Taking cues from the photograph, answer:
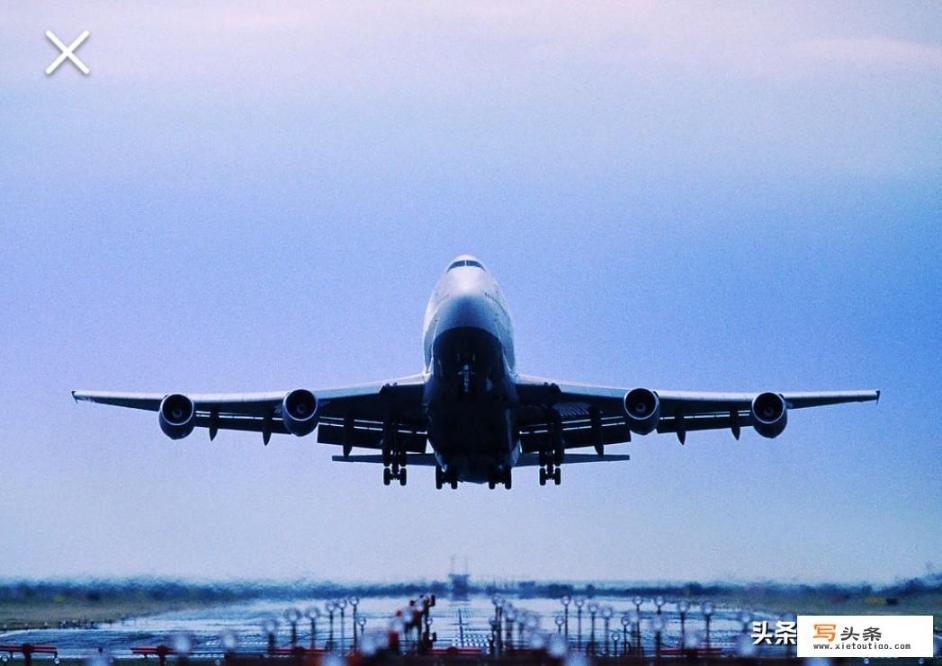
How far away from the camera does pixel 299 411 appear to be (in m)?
39.7

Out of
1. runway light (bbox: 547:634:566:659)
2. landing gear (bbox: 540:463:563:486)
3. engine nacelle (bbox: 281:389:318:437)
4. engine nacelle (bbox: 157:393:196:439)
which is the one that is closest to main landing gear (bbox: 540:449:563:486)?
landing gear (bbox: 540:463:563:486)

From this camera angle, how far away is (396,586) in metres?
45.3

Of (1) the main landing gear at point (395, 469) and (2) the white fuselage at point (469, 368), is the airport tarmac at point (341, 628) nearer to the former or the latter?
(1) the main landing gear at point (395, 469)

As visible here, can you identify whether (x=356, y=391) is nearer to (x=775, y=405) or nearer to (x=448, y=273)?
(x=448, y=273)

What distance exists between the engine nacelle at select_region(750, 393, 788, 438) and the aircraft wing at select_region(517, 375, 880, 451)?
8.8 inches

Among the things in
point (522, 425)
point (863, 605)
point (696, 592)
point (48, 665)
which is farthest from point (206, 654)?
point (863, 605)

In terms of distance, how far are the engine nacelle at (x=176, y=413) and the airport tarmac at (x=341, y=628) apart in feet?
17.5

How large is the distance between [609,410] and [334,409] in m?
8.05

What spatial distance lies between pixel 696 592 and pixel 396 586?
9181 millimetres

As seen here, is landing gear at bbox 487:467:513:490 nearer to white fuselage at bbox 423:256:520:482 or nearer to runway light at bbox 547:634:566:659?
Answer: white fuselage at bbox 423:256:520:482

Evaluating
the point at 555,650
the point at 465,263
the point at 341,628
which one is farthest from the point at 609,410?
the point at 555,650

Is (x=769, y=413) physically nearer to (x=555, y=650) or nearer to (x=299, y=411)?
(x=299, y=411)

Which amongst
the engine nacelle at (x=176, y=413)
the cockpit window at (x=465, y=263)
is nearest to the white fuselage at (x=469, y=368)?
the cockpit window at (x=465, y=263)

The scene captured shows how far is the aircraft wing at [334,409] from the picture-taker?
4091cm
